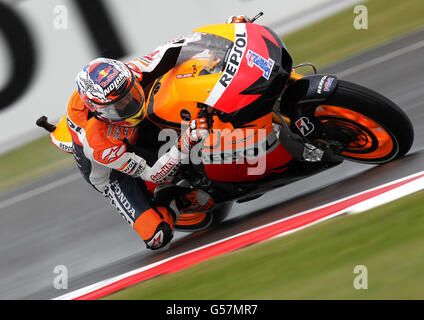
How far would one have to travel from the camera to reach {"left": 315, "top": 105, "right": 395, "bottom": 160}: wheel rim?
401 centimetres

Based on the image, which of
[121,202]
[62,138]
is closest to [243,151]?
[121,202]

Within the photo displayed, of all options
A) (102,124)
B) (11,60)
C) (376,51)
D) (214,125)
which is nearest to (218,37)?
(214,125)

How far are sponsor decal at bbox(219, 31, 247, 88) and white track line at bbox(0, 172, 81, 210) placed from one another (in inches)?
152

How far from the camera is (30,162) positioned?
7980 millimetres

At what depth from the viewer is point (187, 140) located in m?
4.09

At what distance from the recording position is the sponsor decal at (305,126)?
13.3 ft

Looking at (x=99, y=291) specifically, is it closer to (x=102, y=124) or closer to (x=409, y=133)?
(x=102, y=124)

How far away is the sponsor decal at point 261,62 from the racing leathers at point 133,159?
0.67m

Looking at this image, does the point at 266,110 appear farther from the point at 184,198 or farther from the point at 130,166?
the point at 184,198

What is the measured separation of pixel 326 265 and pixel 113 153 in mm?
1776

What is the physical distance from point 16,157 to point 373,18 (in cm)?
496

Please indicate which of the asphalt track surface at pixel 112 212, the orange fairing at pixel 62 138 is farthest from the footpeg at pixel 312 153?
the orange fairing at pixel 62 138

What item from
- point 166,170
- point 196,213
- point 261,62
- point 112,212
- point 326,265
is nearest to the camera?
point 326,265

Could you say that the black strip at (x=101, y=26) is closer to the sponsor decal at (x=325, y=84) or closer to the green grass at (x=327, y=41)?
the green grass at (x=327, y=41)
